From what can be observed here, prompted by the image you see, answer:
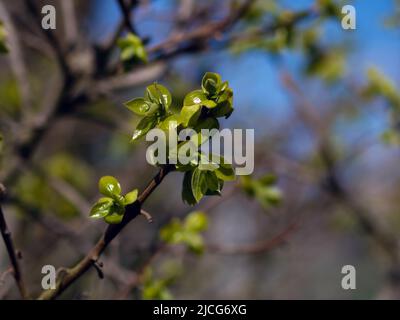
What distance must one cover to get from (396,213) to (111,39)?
5199 millimetres

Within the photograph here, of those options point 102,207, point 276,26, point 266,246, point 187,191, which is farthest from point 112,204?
point 276,26

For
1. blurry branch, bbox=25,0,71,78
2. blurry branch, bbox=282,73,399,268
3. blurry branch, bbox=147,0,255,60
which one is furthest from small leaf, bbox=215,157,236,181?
blurry branch, bbox=282,73,399,268

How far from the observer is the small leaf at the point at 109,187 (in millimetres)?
1017

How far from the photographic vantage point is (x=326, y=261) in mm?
8414

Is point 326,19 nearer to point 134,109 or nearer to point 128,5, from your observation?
point 128,5

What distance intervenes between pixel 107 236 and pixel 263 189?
2.75 feet

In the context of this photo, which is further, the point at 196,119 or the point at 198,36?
the point at 198,36

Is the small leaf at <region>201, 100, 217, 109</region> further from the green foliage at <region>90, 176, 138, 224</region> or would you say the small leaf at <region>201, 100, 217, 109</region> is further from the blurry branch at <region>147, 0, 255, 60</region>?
the blurry branch at <region>147, 0, 255, 60</region>

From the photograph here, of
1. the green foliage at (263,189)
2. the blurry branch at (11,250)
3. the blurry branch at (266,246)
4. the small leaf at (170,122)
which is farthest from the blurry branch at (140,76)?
the small leaf at (170,122)

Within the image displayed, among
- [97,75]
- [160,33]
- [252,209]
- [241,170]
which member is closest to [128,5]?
[97,75]

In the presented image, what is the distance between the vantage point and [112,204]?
1015mm

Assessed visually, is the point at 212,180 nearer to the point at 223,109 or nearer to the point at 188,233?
the point at 223,109
